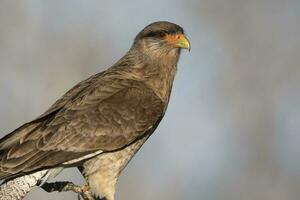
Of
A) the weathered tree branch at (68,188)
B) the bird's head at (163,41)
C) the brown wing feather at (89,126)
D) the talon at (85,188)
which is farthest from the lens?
the bird's head at (163,41)

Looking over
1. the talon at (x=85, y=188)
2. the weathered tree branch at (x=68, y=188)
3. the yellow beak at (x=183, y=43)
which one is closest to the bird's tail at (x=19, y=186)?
the weathered tree branch at (x=68, y=188)

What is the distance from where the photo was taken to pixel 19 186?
46.0 ft

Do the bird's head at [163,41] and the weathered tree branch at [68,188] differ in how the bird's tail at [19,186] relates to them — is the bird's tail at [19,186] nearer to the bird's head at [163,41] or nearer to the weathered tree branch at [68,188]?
the weathered tree branch at [68,188]

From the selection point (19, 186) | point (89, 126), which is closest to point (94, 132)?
point (89, 126)

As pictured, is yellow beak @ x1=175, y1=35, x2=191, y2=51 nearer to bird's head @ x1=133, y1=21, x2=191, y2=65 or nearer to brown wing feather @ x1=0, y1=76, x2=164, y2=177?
bird's head @ x1=133, y1=21, x2=191, y2=65

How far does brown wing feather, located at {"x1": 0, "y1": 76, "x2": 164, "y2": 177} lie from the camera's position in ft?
46.8

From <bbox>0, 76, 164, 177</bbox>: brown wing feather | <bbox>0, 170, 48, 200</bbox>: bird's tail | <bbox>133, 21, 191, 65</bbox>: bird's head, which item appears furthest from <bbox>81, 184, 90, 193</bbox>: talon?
<bbox>133, 21, 191, 65</bbox>: bird's head

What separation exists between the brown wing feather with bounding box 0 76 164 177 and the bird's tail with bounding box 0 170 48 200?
5.1 inches

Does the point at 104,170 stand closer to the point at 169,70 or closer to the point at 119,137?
the point at 119,137

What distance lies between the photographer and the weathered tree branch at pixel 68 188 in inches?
558

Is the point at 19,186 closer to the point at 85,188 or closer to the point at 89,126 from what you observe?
the point at 85,188

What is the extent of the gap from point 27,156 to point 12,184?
0.32m

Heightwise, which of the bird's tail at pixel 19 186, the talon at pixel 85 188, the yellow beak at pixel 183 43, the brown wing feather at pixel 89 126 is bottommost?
the talon at pixel 85 188

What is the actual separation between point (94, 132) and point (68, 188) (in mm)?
825
